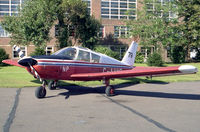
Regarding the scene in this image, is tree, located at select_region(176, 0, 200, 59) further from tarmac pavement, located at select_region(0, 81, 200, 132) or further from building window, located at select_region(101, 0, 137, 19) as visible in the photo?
tarmac pavement, located at select_region(0, 81, 200, 132)

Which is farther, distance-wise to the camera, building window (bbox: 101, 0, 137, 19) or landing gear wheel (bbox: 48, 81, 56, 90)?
building window (bbox: 101, 0, 137, 19)

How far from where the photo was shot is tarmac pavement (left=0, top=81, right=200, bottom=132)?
5805mm

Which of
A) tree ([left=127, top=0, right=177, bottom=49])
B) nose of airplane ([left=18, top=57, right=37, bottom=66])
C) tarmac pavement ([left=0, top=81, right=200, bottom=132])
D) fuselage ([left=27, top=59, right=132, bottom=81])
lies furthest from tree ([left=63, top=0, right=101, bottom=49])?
nose of airplane ([left=18, top=57, right=37, bottom=66])

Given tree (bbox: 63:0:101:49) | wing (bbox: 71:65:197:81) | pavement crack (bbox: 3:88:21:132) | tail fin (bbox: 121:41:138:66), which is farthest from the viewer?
tree (bbox: 63:0:101:49)

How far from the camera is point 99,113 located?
7.28m

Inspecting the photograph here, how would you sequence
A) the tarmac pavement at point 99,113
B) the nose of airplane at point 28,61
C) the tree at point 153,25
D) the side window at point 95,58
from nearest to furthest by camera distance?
the tarmac pavement at point 99,113, the nose of airplane at point 28,61, the side window at point 95,58, the tree at point 153,25

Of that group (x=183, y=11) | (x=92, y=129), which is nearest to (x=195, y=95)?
(x=92, y=129)

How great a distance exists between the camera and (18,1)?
37.5 m

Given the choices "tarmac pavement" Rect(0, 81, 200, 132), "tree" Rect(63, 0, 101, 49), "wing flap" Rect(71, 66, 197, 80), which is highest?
"tree" Rect(63, 0, 101, 49)

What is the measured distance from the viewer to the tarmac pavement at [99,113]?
580 cm

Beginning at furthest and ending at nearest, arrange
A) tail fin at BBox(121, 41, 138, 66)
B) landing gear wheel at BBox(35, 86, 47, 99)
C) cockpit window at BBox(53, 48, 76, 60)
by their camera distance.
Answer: tail fin at BBox(121, 41, 138, 66), cockpit window at BBox(53, 48, 76, 60), landing gear wheel at BBox(35, 86, 47, 99)

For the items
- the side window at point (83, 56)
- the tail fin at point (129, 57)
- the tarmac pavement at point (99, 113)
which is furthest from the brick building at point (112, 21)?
the tarmac pavement at point (99, 113)

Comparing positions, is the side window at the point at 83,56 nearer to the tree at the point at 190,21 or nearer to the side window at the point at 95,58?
the side window at the point at 95,58

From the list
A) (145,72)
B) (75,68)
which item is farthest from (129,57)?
(145,72)
